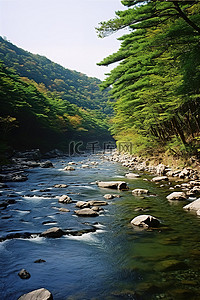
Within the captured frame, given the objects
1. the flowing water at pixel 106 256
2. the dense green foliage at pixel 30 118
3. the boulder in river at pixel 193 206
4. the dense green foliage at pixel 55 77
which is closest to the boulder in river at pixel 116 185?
the flowing water at pixel 106 256

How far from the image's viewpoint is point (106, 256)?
3838 millimetres

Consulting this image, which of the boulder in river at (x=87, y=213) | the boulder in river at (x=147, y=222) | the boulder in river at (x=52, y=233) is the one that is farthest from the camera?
the boulder in river at (x=87, y=213)

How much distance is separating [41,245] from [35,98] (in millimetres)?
29356

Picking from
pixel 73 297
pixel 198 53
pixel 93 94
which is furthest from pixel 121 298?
pixel 93 94

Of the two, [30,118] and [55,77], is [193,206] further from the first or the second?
[55,77]

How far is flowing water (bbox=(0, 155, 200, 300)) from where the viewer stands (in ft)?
9.52

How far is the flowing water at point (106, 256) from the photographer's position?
2900 mm

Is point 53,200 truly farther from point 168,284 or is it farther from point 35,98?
point 35,98

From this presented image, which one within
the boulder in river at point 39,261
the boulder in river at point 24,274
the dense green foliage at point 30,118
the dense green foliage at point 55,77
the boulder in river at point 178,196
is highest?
the dense green foliage at point 55,77

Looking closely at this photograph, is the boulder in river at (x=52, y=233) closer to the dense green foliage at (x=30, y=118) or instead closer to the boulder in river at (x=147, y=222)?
the boulder in river at (x=147, y=222)

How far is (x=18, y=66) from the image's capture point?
59.9 metres

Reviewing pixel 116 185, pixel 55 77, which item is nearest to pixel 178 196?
pixel 116 185

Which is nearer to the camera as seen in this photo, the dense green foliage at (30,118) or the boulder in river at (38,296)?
the boulder in river at (38,296)

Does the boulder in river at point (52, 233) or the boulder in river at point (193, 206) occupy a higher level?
the boulder in river at point (193, 206)
